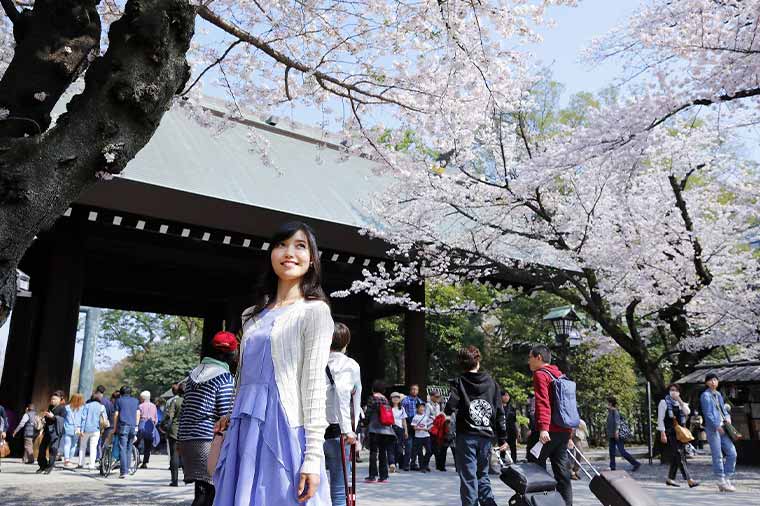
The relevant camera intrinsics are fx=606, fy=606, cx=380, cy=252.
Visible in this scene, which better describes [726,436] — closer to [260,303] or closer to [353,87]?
[353,87]

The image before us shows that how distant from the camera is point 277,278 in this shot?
8.14 feet

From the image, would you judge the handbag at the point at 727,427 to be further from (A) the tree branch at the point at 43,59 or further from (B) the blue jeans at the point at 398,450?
(A) the tree branch at the point at 43,59

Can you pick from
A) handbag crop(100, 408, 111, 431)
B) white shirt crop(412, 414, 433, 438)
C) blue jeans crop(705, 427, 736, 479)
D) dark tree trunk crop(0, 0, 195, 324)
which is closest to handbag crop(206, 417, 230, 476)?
dark tree trunk crop(0, 0, 195, 324)

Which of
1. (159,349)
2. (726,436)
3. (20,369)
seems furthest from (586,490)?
(159,349)

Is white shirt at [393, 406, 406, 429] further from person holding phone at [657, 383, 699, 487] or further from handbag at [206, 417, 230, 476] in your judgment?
handbag at [206, 417, 230, 476]

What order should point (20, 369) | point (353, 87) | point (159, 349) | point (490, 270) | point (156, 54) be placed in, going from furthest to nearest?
point (159, 349), point (20, 369), point (490, 270), point (353, 87), point (156, 54)

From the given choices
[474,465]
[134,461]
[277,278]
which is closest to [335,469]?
[474,465]

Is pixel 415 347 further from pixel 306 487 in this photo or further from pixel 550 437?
pixel 306 487

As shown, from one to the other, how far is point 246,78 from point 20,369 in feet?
30.2

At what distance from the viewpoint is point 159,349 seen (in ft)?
102

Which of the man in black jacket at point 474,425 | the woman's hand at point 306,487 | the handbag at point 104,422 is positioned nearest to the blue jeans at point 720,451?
the man in black jacket at point 474,425

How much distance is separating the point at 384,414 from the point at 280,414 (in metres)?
7.13

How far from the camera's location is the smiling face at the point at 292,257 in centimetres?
242

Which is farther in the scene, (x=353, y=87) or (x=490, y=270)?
(x=490, y=270)
